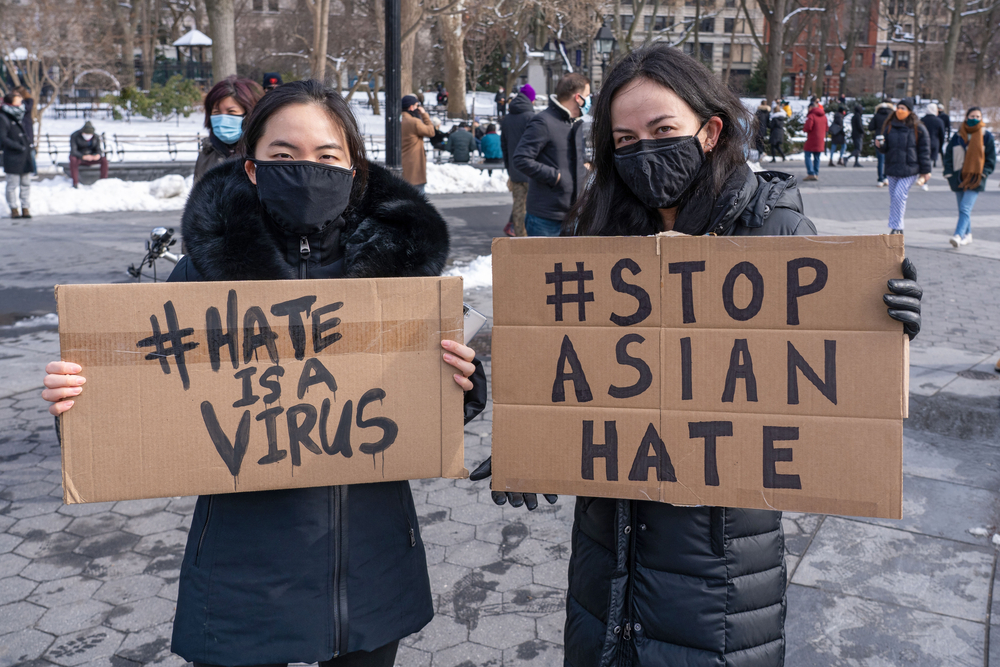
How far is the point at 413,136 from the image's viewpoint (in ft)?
36.0

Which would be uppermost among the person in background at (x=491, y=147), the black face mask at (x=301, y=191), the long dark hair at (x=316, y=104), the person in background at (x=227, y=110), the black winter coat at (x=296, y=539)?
the person in background at (x=491, y=147)

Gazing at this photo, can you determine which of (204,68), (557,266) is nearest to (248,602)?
(557,266)

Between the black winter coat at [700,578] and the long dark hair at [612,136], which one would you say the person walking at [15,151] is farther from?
the black winter coat at [700,578]

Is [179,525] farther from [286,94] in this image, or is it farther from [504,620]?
[286,94]

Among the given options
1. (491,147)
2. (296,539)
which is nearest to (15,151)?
Answer: (491,147)

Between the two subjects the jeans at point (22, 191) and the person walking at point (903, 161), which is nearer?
the person walking at point (903, 161)

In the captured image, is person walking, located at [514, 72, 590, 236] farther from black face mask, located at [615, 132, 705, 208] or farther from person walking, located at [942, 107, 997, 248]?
person walking, located at [942, 107, 997, 248]

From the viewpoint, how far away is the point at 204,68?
43062 mm

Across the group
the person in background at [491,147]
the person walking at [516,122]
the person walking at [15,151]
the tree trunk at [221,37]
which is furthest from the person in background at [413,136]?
the person in background at [491,147]

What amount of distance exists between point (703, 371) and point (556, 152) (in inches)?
230

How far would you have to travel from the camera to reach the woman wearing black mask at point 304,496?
6.23ft

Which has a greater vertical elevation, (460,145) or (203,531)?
(460,145)

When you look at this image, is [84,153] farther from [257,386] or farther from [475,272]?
[257,386]

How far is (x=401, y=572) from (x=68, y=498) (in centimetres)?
76
